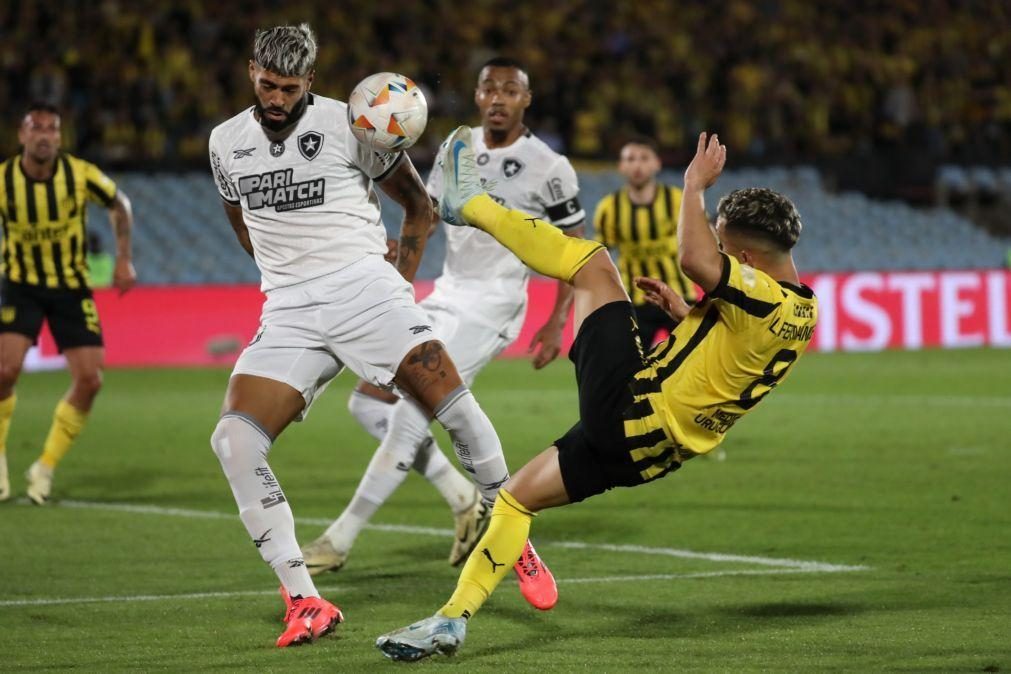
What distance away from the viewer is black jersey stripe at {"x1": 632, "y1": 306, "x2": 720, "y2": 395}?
5.39m

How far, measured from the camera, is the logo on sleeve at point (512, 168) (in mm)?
8141

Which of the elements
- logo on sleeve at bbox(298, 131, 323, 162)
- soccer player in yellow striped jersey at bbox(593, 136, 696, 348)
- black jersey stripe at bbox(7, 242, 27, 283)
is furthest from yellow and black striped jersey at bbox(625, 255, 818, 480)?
soccer player in yellow striped jersey at bbox(593, 136, 696, 348)

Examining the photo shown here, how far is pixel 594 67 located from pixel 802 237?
442cm

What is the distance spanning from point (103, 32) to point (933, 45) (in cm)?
1479

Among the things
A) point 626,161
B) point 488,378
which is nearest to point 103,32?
point 488,378

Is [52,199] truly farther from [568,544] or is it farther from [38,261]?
[568,544]

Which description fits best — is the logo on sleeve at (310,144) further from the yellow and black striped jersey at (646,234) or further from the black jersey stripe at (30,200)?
the yellow and black striped jersey at (646,234)

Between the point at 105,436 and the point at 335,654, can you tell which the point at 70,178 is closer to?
the point at 105,436

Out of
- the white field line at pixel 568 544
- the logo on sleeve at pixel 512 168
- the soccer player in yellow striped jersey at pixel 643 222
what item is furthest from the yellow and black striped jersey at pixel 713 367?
the soccer player in yellow striped jersey at pixel 643 222

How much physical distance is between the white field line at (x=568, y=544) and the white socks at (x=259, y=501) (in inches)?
95.3

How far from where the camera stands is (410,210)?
6559 millimetres

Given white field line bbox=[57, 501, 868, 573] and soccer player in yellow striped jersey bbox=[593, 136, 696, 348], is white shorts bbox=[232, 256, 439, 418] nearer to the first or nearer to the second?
white field line bbox=[57, 501, 868, 573]

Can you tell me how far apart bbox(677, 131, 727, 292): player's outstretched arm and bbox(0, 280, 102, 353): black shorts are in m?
5.66

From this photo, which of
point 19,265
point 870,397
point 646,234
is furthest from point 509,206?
point 870,397
